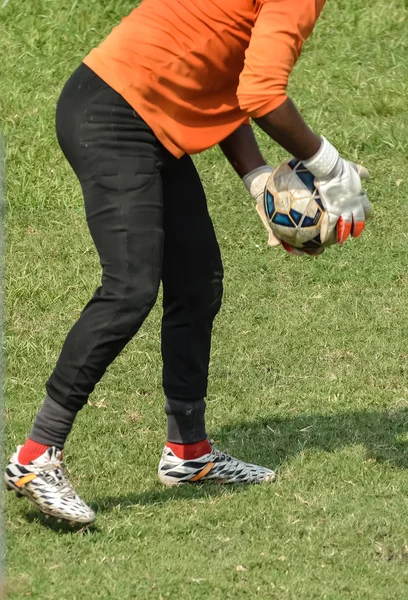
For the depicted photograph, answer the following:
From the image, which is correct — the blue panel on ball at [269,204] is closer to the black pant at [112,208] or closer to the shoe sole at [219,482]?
the black pant at [112,208]

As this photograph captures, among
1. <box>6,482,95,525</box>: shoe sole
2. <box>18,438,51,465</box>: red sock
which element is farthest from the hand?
<box>6,482,95,525</box>: shoe sole

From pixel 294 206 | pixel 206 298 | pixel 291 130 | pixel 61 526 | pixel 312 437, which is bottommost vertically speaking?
pixel 312 437

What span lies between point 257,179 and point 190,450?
1182 millimetres

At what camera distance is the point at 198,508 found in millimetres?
4719

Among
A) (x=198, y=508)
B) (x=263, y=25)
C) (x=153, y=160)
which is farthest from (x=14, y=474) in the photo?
(x=263, y=25)

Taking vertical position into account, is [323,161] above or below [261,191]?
above

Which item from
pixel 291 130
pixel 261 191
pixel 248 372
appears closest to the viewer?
pixel 291 130

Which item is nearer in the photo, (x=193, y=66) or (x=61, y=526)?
(x=193, y=66)

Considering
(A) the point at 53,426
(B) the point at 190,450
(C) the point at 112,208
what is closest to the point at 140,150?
(C) the point at 112,208

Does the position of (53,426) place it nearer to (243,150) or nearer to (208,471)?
(208,471)

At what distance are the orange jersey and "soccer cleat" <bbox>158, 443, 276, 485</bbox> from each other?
4.50ft

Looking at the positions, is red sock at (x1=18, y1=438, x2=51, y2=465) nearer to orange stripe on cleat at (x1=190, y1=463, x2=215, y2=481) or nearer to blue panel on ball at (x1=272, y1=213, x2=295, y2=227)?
orange stripe on cleat at (x1=190, y1=463, x2=215, y2=481)

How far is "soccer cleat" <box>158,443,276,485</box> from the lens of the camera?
16.3 feet

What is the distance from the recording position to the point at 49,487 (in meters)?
4.43
